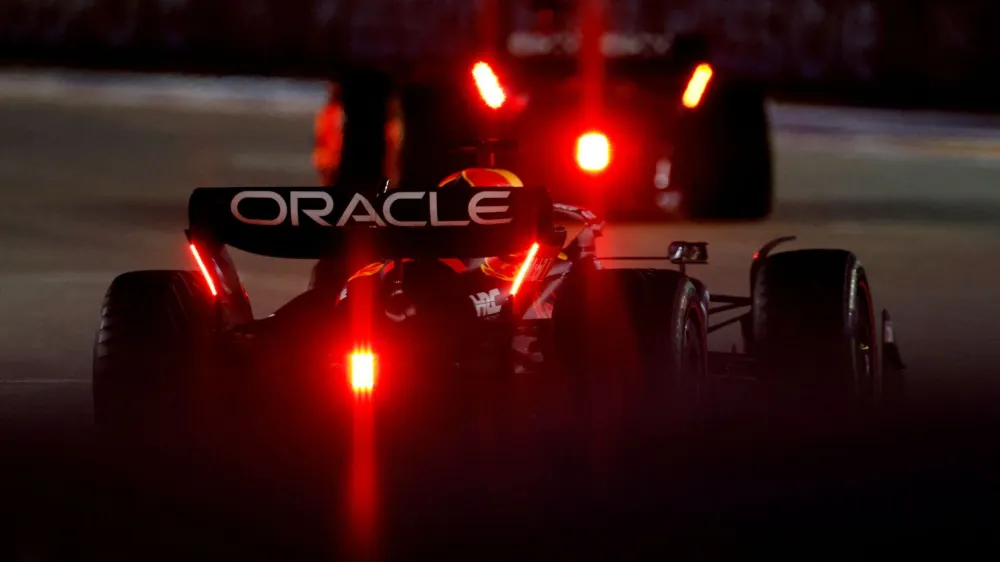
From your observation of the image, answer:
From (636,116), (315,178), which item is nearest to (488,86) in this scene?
(636,116)

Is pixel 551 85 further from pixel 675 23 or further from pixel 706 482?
pixel 706 482

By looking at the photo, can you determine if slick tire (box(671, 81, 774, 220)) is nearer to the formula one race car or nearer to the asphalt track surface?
the asphalt track surface

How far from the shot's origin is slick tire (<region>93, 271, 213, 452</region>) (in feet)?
22.5

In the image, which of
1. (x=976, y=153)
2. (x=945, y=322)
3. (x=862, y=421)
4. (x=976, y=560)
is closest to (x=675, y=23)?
(x=976, y=153)

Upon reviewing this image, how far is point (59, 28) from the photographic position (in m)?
24.5

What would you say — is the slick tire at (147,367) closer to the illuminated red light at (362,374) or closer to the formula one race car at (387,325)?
the formula one race car at (387,325)

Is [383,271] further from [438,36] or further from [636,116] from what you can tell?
[438,36]

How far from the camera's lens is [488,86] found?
29.2 ft

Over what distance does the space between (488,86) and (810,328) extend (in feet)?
6.47

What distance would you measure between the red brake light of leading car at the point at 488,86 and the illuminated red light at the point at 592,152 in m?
0.40

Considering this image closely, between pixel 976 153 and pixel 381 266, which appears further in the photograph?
pixel 976 153

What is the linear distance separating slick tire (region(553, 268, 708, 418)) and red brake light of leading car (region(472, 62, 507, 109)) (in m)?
2.02

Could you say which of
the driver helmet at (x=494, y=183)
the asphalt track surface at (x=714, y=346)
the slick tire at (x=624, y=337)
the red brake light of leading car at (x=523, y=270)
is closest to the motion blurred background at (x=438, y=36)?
the asphalt track surface at (x=714, y=346)

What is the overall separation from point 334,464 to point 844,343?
1967mm
